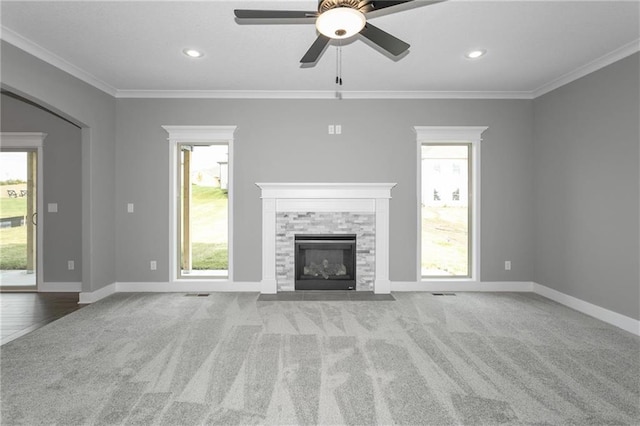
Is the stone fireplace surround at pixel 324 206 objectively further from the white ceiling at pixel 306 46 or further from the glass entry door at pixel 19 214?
the glass entry door at pixel 19 214

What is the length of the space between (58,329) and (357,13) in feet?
12.8

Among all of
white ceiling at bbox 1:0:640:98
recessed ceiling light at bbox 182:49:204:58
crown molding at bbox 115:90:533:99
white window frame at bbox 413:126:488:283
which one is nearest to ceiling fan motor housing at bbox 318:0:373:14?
white ceiling at bbox 1:0:640:98

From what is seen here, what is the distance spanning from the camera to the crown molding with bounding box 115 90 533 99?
4.64 metres

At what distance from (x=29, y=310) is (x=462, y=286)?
5550 mm

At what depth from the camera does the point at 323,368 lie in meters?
2.52

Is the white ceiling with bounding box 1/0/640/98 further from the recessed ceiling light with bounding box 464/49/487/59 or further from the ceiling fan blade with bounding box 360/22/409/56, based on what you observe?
the ceiling fan blade with bounding box 360/22/409/56

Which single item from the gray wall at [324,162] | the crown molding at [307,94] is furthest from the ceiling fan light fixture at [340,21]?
the gray wall at [324,162]

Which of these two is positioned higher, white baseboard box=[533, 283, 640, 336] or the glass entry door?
the glass entry door

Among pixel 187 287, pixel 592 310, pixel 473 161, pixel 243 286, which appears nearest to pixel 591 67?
pixel 473 161

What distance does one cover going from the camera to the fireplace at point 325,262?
185 inches

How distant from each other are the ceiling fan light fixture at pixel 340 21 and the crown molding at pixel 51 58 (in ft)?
9.90

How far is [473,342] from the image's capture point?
9.86ft

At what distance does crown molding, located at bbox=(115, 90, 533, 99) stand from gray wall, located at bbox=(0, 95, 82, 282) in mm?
1032

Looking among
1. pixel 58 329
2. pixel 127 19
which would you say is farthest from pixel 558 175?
pixel 58 329
